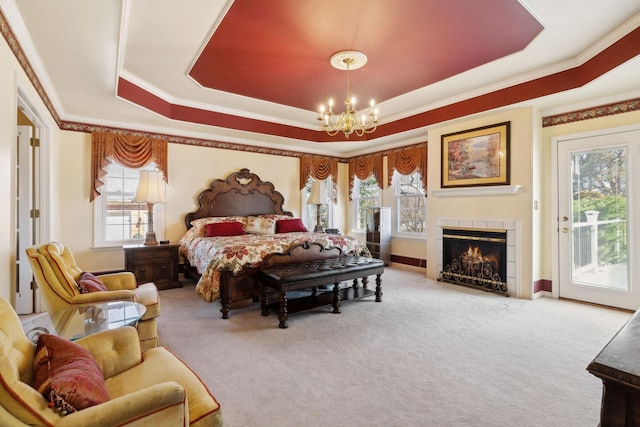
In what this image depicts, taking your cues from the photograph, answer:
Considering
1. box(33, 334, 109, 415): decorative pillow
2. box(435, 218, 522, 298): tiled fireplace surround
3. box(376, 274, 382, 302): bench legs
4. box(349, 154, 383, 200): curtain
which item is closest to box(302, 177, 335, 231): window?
box(349, 154, 383, 200): curtain

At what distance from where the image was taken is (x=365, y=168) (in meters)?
6.93

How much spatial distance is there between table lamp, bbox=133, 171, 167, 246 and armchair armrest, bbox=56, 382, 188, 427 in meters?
4.03

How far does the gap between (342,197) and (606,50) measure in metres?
5.08

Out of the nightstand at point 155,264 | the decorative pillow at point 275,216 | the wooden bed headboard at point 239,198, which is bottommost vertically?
the nightstand at point 155,264

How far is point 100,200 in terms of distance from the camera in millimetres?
4816

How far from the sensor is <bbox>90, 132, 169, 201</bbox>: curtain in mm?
4688

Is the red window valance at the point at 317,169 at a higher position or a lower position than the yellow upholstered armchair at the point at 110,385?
higher

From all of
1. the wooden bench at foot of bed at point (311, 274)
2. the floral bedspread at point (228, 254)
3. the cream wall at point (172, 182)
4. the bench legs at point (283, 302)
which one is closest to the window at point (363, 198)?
the cream wall at point (172, 182)

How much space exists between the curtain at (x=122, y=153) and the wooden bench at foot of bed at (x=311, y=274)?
2.80m

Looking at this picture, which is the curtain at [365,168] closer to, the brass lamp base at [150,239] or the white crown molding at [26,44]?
the brass lamp base at [150,239]

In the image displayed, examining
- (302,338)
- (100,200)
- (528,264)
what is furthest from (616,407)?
(100,200)

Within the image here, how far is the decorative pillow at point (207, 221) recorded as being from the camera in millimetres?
5086

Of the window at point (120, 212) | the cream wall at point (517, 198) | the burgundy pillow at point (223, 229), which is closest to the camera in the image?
the cream wall at point (517, 198)

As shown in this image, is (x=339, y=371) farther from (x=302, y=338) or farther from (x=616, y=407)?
(x=616, y=407)
